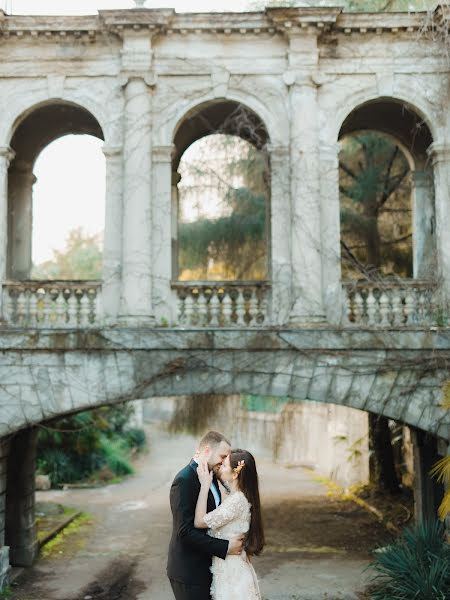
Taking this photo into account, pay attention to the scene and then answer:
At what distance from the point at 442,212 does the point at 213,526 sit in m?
7.92

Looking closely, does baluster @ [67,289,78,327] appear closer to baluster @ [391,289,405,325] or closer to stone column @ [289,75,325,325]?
stone column @ [289,75,325,325]

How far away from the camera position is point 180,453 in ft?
104

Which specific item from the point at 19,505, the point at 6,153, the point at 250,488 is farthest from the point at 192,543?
the point at 19,505

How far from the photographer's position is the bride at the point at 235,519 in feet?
18.5

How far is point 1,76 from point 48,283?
3.46m

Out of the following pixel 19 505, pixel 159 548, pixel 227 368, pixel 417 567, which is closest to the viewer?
pixel 417 567

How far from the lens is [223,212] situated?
18391mm

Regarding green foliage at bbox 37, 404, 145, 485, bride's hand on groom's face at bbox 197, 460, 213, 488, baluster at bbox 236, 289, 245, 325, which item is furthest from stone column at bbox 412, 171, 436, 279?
green foliage at bbox 37, 404, 145, 485

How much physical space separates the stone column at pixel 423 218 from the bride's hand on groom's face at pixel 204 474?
9.12 meters

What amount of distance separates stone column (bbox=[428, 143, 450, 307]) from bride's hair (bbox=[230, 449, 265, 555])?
22.8ft

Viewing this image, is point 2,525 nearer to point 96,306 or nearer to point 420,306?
point 96,306

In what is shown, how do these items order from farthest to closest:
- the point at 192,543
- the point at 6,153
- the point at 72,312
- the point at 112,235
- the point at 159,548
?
the point at 159,548 < the point at 6,153 < the point at 112,235 < the point at 72,312 < the point at 192,543

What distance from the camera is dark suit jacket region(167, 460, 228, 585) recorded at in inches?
219

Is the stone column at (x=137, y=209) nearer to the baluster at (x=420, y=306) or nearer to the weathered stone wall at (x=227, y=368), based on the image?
the weathered stone wall at (x=227, y=368)
